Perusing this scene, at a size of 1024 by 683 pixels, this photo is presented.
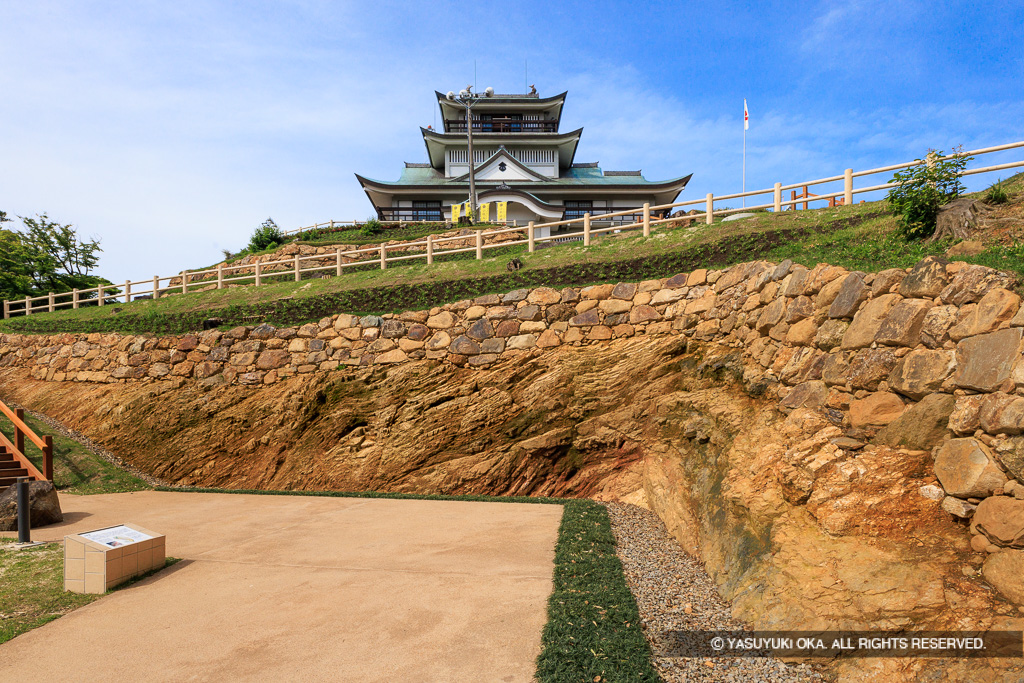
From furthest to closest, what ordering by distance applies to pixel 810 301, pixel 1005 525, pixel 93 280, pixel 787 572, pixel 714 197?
pixel 93 280 < pixel 714 197 < pixel 810 301 < pixel 787 572 < pixel 1005 525

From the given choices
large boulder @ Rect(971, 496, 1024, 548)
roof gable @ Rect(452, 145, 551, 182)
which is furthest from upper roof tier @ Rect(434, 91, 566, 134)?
large boulder @ Rect(971, 496, 1024, 548)

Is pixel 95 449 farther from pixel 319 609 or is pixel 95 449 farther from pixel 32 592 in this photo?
pixel 319 609

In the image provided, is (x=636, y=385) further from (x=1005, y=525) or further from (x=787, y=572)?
(x=1005, y=525)

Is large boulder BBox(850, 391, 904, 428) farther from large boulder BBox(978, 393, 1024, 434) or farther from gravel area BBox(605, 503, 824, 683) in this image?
gravel area BBox(605, 503, 824, 683)

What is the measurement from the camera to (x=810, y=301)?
7223 millimetres

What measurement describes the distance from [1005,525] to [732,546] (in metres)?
2.53

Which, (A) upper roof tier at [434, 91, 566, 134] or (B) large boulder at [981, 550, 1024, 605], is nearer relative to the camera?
(B) large boulder at [981, 550, 1024, 605]

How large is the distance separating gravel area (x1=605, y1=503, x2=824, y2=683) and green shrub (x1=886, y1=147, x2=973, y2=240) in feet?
19.3

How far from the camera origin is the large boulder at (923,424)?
4.88 metres

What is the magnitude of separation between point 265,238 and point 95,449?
2132 cm

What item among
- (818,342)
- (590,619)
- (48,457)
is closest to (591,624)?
(590,619)

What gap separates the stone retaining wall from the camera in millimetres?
4523

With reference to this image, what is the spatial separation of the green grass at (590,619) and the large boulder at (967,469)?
3.05 metres

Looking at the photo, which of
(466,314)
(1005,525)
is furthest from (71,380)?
(1005,525)
